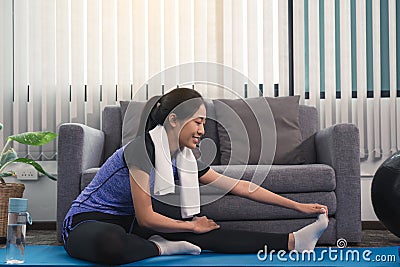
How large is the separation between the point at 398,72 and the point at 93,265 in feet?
8.56

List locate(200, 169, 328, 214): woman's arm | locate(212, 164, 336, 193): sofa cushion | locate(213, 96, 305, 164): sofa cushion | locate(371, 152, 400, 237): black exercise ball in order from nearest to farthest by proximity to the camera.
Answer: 1. locate(200, 169, 328, 214): woman's arm
2. locate(371, 152, 400, 237): black exercise ball
3. locate(212, 164, 336, 193): sofa cushion
4. locate(213, 96, 305, 164): sofa cushion

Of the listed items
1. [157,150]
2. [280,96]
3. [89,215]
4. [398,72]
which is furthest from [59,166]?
[398,72]

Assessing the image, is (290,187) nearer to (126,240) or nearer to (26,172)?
(126,240)

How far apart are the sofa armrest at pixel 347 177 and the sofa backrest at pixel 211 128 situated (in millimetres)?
500

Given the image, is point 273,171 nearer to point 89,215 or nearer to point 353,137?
point 353,137

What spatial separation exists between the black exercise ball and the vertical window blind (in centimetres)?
103

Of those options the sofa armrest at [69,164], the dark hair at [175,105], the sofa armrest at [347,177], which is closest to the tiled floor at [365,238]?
the sofa armrest at [347,177]

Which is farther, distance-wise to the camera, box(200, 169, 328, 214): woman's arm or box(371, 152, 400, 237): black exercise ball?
box(371, 152, 400, 237): black exercise ball

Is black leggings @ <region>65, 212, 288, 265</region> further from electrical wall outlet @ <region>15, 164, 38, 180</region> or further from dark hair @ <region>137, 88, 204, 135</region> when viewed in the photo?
electrical wall outlet @ <region>15, 164, 38, 180</region>

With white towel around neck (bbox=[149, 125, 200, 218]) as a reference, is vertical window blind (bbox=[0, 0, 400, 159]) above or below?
above

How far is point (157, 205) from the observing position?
2.79 metres

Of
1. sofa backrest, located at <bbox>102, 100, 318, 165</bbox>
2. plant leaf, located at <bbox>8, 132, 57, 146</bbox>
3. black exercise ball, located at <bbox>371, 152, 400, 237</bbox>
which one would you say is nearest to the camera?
black exercise ball, located at <bbox>371, 152, 400, 237</bbox>

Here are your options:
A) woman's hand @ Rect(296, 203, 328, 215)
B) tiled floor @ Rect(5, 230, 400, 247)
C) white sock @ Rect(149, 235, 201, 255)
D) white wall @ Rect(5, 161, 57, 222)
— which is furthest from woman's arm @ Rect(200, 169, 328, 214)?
white wall @ Rect(5, 161, 57, 222)

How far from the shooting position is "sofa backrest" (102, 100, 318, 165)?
3.77 meters
